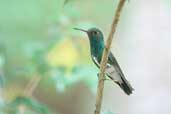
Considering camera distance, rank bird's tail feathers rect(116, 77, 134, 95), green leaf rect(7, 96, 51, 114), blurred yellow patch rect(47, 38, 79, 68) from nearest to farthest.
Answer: bird's tail feathers rect(116, 77, 134, 95) < green leaf rect(7, 96, 51, 114) < blurred yellow patch rect(47, 38, 79, 68)

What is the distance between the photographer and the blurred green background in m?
1.45

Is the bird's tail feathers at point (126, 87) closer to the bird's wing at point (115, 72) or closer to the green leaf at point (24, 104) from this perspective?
the bird's wing at point (115, 72)

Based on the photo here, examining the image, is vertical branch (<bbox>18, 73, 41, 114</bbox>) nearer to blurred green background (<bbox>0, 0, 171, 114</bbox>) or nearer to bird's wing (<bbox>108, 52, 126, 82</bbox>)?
blurred green background (<bbox>0, 0, 171, 114</bbox>)

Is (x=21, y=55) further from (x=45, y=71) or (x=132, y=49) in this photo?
(x=132, y=49)

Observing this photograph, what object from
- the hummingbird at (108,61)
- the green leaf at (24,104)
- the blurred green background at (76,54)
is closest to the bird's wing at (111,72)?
the hummingbird at (108,61)

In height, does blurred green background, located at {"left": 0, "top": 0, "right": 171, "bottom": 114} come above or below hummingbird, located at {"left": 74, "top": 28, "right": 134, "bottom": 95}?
above

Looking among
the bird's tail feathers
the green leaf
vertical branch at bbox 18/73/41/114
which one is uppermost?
vertical branch at bbox 18/73/41/114

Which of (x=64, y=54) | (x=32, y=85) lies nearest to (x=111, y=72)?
(x=64, y=54)

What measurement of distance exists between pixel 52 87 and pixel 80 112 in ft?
0.48

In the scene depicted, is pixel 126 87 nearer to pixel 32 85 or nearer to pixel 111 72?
pixel 111 72

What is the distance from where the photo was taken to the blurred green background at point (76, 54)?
4.77 ft

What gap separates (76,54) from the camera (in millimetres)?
1487

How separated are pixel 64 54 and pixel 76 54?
0.05 metres

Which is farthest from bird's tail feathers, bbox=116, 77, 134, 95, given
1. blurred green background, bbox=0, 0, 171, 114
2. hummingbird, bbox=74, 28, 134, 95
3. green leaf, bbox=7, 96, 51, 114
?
blurred green background, bbox=0, 0, 171, 114
